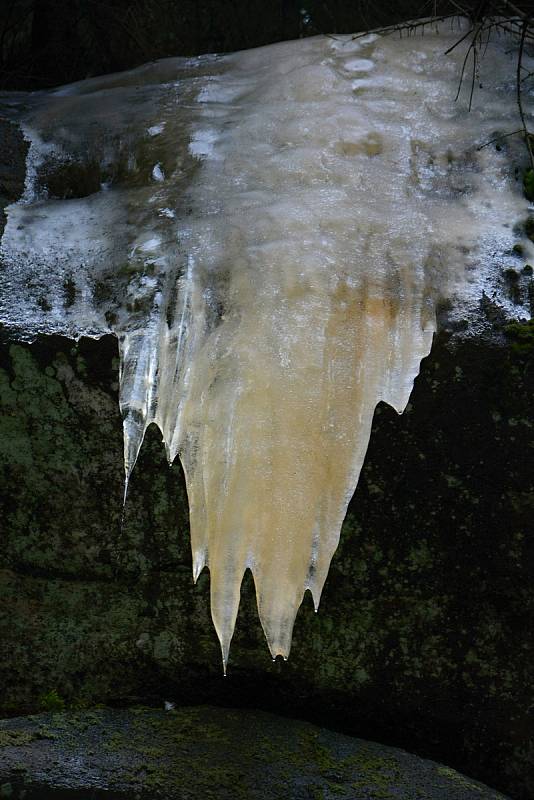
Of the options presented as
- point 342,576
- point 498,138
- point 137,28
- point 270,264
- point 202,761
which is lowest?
point 202,761

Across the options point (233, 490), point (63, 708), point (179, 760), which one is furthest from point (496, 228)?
point (63, 708)

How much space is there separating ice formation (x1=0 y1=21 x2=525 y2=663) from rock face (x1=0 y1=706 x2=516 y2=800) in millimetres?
335

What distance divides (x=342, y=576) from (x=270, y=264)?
863 millimetres

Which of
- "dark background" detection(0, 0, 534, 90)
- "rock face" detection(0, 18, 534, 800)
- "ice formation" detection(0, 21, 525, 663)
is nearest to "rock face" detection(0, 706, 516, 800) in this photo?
"rock face" detection(0, 18, 534, 800)

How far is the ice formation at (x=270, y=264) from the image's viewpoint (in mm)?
2258

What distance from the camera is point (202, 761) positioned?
2320mm

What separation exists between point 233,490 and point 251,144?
1.15 m

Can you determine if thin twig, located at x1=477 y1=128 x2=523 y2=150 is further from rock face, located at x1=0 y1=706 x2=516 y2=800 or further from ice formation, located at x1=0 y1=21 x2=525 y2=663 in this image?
rock face, located at x1=0 y1=706 x2=516 y2=800

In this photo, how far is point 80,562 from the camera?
259 centimetres

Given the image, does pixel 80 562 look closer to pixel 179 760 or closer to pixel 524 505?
pixel 179 760

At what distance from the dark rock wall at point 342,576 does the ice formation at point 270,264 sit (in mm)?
151

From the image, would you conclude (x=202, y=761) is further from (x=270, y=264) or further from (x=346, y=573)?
(x=270, y=264)

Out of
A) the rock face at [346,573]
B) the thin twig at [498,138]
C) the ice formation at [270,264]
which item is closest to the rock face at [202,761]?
the rock face at [346,573]

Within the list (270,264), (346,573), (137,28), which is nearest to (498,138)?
(270,264)
